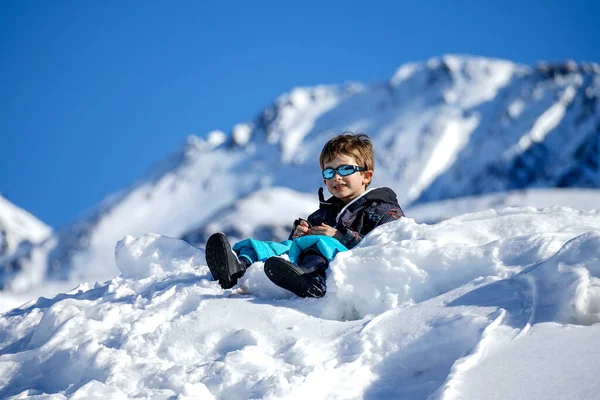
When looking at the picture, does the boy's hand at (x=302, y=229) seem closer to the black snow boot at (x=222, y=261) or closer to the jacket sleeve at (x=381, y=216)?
the jacket sleeve at (x=381, y=216)

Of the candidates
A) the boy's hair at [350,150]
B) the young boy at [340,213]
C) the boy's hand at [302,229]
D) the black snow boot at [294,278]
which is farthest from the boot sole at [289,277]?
the boy's hair at [350,150]

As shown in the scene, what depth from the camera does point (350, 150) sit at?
613 centimetres

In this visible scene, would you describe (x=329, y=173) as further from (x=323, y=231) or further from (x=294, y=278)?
(x=294, y=278)

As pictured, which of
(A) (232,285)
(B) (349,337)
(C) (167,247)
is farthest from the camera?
(C) (167,247)

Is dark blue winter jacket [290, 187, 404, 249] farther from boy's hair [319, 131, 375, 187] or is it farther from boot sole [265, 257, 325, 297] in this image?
boot sole [265, 257, 325, 297]

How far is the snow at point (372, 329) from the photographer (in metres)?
3.61

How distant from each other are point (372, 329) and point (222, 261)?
166 cm

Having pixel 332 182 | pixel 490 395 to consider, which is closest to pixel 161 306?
pixel 332 182

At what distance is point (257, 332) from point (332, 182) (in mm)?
1967

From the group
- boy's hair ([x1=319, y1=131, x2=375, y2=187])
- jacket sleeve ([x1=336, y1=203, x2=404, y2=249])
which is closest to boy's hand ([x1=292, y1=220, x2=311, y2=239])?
jacket sleeve ([x1=336, y1=203, x2=404, y2=249])

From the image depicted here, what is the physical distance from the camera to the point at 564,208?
19.3 feet

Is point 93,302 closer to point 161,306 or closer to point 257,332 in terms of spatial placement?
point 161,306

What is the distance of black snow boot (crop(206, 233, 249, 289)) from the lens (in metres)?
5.44

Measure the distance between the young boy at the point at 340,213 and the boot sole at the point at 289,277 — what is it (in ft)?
0.61
